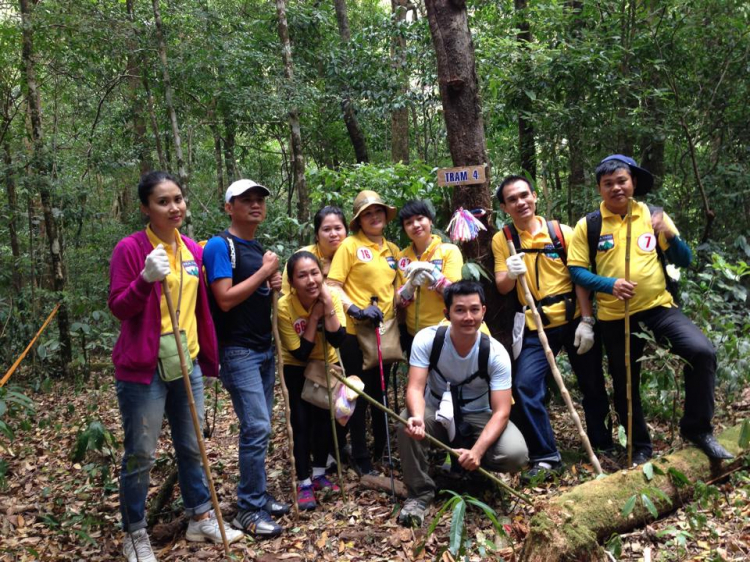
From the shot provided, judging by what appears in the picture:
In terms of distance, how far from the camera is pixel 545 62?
7.01 meters

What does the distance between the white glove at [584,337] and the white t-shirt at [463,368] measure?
609 mm

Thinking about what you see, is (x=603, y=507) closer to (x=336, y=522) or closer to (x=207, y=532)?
(x=336, y=522)

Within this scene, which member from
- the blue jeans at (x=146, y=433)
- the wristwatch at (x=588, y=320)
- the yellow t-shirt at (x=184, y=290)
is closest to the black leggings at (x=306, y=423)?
the blue jeans at (x=146, y=433)

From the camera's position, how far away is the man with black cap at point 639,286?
12.6 ft

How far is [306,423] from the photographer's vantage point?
449cm

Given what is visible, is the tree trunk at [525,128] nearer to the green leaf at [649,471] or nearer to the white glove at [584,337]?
the white glove at [584,337]

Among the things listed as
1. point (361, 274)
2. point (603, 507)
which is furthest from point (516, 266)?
point (603, 507)

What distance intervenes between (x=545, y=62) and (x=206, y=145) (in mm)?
13628

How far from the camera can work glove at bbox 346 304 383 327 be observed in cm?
436

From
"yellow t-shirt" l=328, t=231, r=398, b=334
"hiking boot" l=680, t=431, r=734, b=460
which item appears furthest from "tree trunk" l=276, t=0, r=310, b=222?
"hiking boot" l=680, t=431, r=734, b=460

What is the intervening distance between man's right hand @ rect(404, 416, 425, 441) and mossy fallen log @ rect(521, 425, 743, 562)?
0.84m

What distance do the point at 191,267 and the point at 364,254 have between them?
1.42m

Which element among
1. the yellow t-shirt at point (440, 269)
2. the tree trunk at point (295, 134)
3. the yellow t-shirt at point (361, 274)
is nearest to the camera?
the yellow t-shirt at point (440, 269)

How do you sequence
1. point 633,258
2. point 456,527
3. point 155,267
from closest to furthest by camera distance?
point 456,527 → point 155,267 → point 633,258
